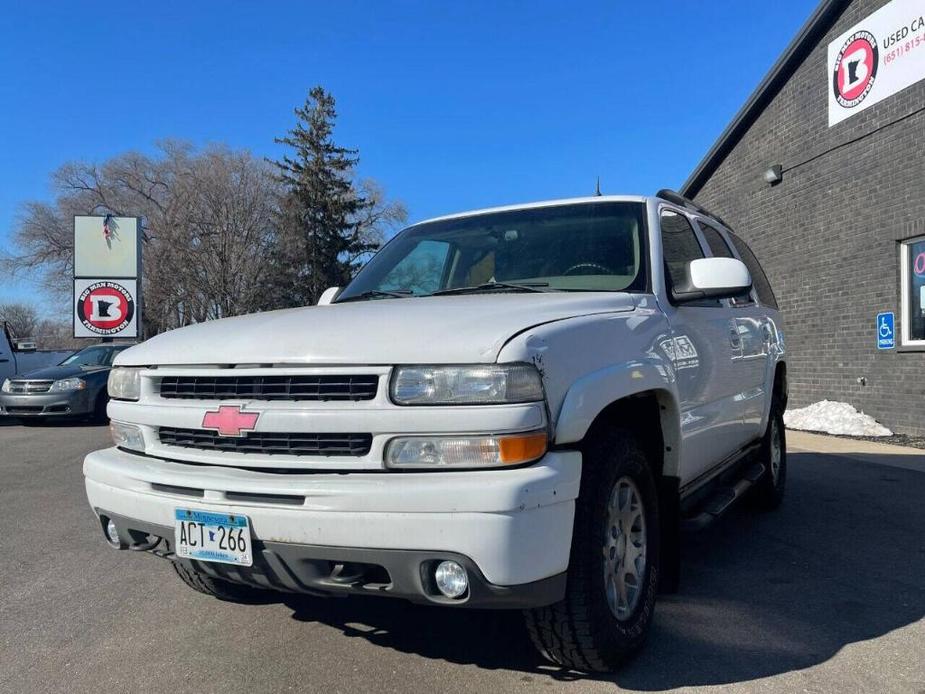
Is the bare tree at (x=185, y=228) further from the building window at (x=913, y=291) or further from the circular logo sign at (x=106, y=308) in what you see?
the building window at (x=913, y=291)

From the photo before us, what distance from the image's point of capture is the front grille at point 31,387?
12.1 m

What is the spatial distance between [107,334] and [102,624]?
15318 mm

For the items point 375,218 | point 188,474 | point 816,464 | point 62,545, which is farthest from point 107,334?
point 375,218

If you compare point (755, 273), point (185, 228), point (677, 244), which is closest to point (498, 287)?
point (677, 244)

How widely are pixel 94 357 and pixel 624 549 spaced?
12796mm

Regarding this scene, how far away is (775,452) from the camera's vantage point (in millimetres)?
5578

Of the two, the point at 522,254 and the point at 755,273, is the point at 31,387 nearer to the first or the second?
the point at 522,254

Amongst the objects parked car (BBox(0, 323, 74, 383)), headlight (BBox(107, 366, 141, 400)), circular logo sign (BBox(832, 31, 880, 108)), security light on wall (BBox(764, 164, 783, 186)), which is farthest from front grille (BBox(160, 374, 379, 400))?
parked car (BBox(0, 323, 74, 383))

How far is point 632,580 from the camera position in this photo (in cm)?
293

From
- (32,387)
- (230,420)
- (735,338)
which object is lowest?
(32,387)

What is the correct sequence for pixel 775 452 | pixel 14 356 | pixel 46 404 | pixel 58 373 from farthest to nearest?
pixel 14 356 → pixel 58 373 → pixel 46 404 → pixel 775 452

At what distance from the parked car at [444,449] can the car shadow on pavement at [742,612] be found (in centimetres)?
24

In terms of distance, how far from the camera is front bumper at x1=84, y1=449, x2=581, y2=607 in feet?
7.30

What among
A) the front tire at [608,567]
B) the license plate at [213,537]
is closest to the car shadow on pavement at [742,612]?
the front tire at [608,567]
